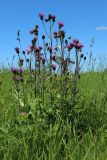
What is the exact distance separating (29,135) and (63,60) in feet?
3.75

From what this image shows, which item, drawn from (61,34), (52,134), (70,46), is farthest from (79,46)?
(52,134)

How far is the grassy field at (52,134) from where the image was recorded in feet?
12.0

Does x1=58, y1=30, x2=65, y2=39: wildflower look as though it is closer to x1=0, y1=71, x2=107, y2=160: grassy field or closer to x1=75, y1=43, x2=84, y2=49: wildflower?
x1=75, y1=43, x2=84, y2=49: wildflower

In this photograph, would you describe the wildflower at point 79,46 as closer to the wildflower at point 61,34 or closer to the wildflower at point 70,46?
the wildflower at point 70,46

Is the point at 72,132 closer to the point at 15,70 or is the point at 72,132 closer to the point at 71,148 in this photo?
the point at 71,148

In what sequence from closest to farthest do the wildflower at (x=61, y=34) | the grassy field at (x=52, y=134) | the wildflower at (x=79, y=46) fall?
the grassy field at (x=52, y=134), the wildflower at (x=79, y=46), the wildflower at (x=61, y=34)

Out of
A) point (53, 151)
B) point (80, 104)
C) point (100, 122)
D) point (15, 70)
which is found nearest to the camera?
point (53, 151)

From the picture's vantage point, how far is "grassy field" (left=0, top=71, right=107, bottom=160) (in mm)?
3650

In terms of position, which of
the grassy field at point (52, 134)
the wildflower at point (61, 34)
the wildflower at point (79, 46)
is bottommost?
the grassy field at point (52, 134)

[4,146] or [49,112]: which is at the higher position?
[49,112]

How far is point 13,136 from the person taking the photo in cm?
374

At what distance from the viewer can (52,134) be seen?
394 cm

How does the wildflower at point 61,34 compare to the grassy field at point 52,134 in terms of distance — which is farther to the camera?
the wildflower at point 61,34

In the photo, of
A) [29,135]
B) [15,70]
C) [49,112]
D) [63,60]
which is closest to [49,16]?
[63,60]
